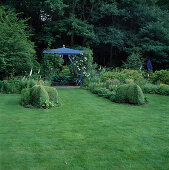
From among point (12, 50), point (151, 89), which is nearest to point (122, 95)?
point (151, 89)

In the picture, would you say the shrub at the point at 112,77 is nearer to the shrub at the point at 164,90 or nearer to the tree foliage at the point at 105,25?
the shrub at the point at 164,90

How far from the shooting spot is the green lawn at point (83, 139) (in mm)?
3570

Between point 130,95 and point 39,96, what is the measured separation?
11.8 feet

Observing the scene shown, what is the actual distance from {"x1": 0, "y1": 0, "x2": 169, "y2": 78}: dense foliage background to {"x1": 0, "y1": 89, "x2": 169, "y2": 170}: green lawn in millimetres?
13602

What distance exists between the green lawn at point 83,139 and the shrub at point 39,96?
456 mm

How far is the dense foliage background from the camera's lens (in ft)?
67.9

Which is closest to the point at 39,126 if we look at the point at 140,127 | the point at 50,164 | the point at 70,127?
the point at 70,127

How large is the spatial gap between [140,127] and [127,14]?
18989mm

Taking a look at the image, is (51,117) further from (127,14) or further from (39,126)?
(127,14)

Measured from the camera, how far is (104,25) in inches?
942

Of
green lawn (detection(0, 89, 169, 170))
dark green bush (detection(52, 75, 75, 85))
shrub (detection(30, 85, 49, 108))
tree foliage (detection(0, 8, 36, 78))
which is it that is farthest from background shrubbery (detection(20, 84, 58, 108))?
dark green bush (detection(52, 75, 75, 85))

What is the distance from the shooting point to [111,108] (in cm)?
789

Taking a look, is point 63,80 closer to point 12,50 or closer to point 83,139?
point 12,50

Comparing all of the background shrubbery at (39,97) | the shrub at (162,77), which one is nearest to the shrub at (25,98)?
the background shrubbery at (39,97)
